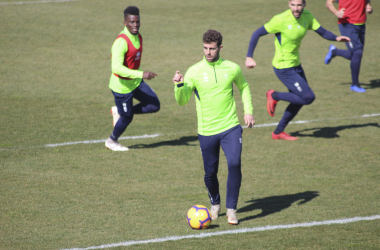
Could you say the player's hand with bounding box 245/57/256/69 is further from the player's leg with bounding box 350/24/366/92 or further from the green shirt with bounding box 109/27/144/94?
the player's leg with bounding box 350/24/366/92

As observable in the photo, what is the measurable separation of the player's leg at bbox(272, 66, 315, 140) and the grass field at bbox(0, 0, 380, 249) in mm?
293

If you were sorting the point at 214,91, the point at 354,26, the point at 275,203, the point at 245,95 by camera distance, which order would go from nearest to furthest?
the point at 214,91 < the point at 245,95 < the point at 275,203 < the point at 354,26

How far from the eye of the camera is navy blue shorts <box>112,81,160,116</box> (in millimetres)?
8867

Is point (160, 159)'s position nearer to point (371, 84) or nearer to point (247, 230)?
point (247, 230)

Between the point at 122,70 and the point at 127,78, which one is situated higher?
the point at 122,70

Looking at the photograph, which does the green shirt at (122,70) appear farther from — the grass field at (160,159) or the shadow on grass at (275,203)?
the shadow on grass at (275,203)

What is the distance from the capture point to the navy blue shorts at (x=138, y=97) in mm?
8867

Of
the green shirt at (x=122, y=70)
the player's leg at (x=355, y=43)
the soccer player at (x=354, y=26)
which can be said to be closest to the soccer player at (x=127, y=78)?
the green shirt at (x=122, y=70)

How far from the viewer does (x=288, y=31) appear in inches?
362

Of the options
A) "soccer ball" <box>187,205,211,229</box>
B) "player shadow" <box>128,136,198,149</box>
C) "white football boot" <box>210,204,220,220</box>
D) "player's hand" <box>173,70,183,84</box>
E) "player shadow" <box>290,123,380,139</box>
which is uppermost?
"player's hand" <box>173,70,183,84</box>

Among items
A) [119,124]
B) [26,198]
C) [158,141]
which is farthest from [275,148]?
[26,198]

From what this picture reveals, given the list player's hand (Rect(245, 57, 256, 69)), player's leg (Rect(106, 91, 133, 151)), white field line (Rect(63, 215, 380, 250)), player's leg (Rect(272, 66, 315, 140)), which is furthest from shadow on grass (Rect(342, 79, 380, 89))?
white field line (Rect(63, 215, 380, 250))

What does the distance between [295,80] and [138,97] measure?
9.73ft

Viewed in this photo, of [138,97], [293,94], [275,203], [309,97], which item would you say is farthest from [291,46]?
[275,203]
